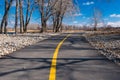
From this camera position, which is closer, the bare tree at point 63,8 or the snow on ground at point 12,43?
the snow on ground at point 12,43

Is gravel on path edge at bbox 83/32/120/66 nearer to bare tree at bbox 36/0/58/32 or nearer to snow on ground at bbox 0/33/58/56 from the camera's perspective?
snow on ground at bbox 0/33/58/56

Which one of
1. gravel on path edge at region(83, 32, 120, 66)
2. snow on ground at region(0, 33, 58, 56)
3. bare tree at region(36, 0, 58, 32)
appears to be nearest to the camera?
gravel on path edge at region(83, 32, 120, 66)

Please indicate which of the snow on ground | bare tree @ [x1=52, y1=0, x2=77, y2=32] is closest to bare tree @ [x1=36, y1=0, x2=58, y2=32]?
bare tree @ [x1=52, y1=0, x2=77, y2=32]

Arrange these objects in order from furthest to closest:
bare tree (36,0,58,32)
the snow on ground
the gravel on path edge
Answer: bare tree (36,0,58,32)
the snow on ground
the gravel on path edge

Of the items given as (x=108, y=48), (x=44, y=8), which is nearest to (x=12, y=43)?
(x=108, y=48)

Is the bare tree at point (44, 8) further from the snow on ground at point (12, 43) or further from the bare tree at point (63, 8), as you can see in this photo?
the snow on ground at point (12, 43)

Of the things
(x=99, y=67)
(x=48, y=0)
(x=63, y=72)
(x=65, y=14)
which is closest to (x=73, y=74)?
(x=63, y=72)

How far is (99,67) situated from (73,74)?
1713 mm

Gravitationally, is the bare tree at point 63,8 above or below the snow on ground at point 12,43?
above

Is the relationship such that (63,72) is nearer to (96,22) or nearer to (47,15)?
(47,15)

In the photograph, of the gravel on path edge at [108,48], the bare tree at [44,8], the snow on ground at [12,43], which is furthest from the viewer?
the bare tree at [44,8]

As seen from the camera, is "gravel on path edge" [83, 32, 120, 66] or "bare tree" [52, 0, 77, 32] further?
"bare tree" [52, 0, 77, 32]

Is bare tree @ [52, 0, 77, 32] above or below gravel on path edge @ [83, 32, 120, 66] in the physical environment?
above

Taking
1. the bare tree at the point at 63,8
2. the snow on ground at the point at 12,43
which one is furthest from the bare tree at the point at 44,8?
the snow on ground at the point at 12,43
